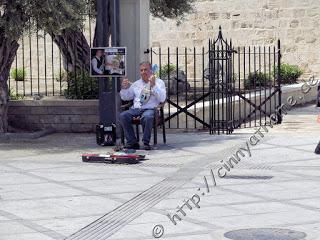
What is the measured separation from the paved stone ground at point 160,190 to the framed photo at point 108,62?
1.10 metres

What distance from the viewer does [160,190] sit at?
27.6 feet

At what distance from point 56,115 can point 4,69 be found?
1220 mm

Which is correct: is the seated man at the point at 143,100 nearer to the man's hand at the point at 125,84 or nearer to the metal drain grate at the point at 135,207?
the man's hand at the point at 125,84

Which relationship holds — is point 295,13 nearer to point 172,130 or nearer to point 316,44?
point 316,44

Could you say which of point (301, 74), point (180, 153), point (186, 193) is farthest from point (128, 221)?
point (301, 74)

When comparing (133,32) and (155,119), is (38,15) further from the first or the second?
(155,119)

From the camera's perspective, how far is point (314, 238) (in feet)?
20.4

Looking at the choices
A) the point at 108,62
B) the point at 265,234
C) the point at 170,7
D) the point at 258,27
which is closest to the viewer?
the point at 265,234

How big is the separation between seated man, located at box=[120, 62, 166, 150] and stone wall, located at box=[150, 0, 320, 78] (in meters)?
11.7

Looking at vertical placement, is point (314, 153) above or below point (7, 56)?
below

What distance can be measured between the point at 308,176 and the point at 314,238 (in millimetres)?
2936

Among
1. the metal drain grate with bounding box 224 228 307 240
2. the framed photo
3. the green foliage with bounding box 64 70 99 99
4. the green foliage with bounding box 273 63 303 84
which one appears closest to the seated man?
the framed photo

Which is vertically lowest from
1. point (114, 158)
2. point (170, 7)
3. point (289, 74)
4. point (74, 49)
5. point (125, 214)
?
point (125, 214)

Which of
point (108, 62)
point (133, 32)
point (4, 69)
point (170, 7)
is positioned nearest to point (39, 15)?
point (108, 62)
